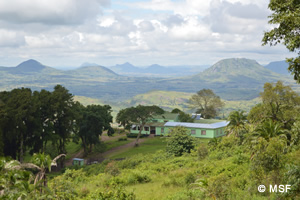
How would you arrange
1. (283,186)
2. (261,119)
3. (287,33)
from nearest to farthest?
(283,186)
(287,33)
(261,119)

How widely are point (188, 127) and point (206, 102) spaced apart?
27.6 m

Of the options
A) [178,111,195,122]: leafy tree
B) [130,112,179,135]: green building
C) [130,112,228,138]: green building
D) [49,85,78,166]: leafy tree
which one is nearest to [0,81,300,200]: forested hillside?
[49,85,78,166]: leafy tree

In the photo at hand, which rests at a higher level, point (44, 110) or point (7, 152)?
point (44, 110)

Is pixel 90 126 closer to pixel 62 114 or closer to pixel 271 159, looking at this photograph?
pixel 62 114

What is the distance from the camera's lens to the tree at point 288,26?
42.4 feet

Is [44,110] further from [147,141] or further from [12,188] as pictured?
[12,188]

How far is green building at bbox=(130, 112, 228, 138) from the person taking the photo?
71.2 meters

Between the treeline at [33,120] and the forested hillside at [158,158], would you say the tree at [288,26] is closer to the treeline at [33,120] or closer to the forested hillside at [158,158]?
the forested hillside at [158,158]

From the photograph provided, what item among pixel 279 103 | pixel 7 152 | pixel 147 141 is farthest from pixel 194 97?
pixel 7 152

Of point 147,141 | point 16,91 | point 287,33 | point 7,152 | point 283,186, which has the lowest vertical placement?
point 147,141

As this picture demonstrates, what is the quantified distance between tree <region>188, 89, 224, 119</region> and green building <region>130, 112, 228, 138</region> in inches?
366

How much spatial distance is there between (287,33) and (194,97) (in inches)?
3245

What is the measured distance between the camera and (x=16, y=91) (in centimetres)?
4197

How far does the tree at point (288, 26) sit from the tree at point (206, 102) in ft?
266
